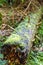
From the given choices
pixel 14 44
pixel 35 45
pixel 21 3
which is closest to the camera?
pixel 14 44

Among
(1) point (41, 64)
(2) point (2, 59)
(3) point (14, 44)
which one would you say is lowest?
(1) point (41, 64)

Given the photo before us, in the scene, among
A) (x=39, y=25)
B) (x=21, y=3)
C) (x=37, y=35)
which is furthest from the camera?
(x=21, y=3)

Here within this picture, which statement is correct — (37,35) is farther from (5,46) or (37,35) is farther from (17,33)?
(5,46)

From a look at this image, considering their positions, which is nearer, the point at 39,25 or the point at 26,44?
the point at 26,44

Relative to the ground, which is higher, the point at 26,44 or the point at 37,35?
the point at 26,44

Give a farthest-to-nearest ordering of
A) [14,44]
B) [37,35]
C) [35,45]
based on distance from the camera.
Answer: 1. [37,35]
2. [35,45]
3. [14,44]

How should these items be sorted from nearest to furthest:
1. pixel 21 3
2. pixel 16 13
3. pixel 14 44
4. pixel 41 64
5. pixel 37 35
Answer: pixel 14 44 → pixel 41 64 → pixel 37 35 → pixel 16 13 → pixel 21 3

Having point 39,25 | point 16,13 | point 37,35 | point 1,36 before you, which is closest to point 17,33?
point 1,36

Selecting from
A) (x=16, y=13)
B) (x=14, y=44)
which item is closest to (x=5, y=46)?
(x=14, y=44)

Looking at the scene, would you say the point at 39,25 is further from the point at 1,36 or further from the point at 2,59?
the point at 2,59
